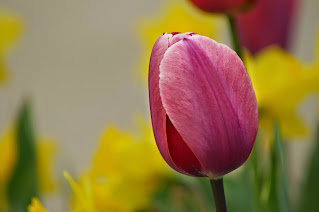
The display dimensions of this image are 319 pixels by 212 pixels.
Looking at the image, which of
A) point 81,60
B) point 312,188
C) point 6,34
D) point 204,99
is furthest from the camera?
point 81,60

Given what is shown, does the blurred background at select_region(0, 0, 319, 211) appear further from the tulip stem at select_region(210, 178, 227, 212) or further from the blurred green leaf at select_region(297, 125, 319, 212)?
the tulip stem at select_region(210, 178, 227, 212)

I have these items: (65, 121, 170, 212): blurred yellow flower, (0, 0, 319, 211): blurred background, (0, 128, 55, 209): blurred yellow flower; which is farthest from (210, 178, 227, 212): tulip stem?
(0, 0, 319, 211): blurred background

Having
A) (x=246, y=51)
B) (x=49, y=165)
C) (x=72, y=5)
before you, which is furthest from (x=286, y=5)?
(x=72, y=5)

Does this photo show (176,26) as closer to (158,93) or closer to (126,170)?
(126,170)

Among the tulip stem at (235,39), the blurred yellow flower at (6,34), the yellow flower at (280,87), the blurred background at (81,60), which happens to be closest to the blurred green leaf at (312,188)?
the yellow flower at (280,87)

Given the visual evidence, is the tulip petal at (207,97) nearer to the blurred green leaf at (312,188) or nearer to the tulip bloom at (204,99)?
the tulip bloom at (204,99)

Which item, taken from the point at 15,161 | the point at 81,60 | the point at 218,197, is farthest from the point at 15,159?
the point at 81,60
